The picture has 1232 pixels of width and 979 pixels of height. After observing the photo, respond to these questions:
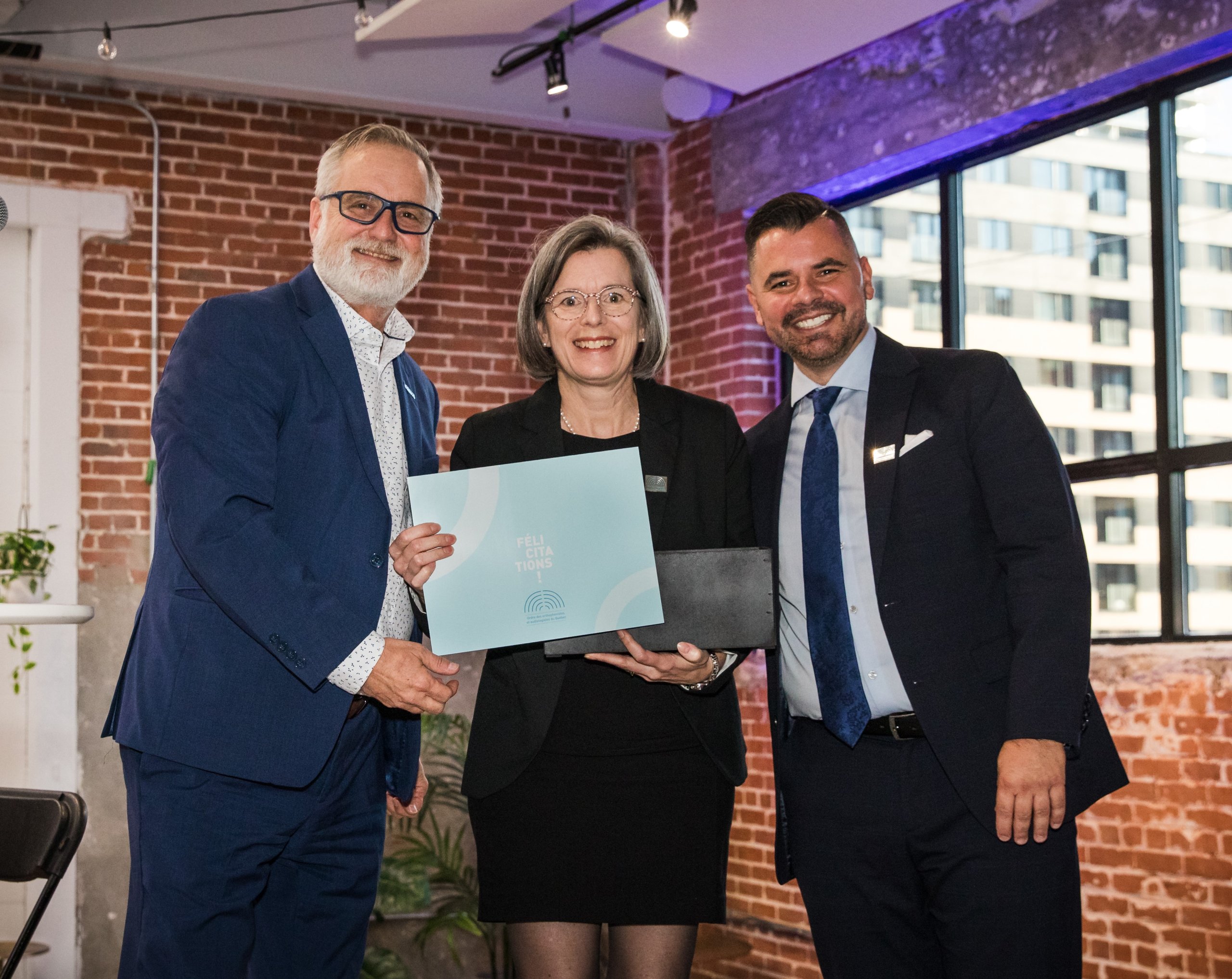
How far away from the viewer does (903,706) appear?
8.13ft

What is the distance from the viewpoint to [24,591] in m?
5.65

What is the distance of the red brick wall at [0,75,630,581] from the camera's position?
580 cm

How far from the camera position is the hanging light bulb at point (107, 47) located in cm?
536

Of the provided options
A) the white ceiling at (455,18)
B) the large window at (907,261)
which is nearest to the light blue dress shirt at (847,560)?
the white ceiling at (455,18)

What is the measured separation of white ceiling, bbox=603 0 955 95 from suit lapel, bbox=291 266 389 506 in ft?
10.4

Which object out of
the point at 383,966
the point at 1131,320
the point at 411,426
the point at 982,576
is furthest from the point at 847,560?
the point at 383,966

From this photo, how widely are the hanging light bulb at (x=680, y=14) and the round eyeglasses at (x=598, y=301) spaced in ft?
8.99

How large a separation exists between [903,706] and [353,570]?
1086mm

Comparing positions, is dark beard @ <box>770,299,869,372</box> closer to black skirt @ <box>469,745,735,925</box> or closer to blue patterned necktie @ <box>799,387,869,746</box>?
blue patterned necktie @ <box>799,387,869,746</box>

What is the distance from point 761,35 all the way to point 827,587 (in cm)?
352

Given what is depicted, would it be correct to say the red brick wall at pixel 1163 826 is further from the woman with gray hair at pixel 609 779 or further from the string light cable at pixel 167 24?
the string light cable at pixel 167 24

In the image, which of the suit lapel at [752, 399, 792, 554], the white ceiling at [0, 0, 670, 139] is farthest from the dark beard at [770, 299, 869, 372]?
the white ceiling at [0, 0, 670, 139]

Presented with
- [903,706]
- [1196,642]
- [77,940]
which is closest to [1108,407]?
[1196,642]

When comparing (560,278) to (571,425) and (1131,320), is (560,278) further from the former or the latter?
(1131,320)
